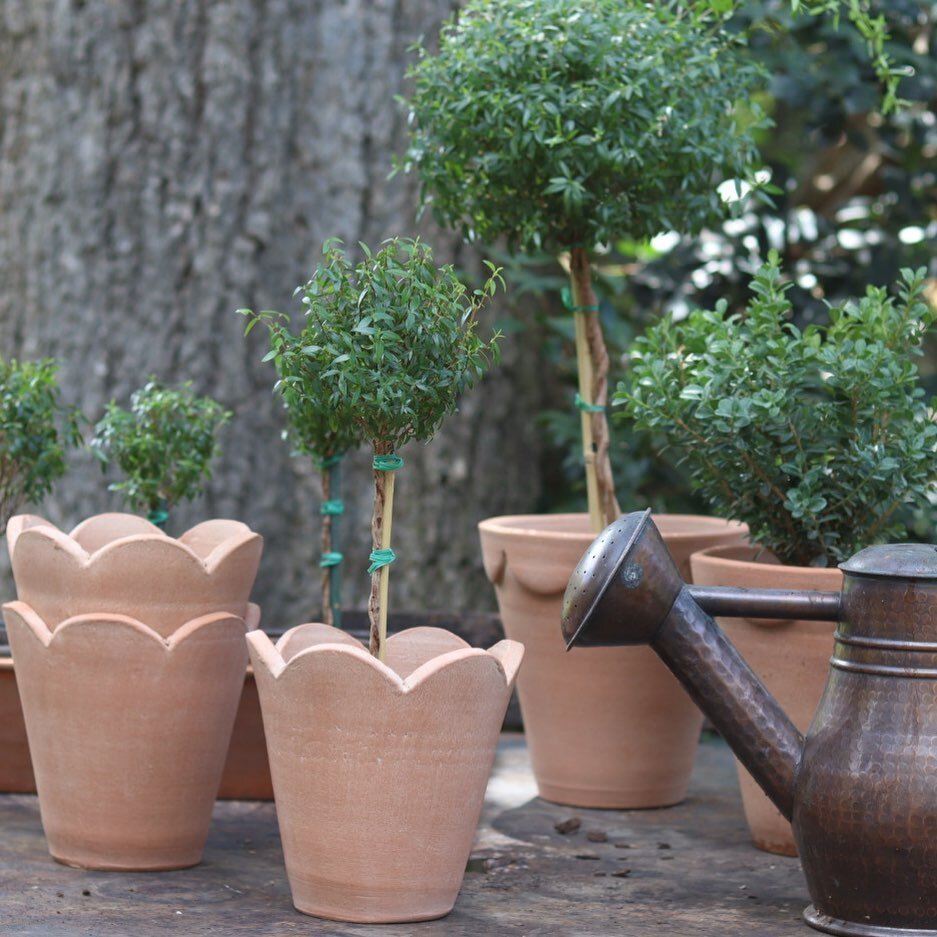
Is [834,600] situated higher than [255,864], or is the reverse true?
[834,600]

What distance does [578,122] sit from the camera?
192 centimetres

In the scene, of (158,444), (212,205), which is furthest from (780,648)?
(212,205)

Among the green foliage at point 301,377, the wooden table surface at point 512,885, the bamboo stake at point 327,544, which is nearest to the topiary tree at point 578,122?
→ the bamboo stake at point 327,544

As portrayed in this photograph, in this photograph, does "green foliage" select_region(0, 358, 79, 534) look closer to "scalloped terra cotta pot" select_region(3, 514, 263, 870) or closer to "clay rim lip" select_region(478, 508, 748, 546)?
"scalloped terra cotta pot" select_region(3, 514, 263, 870)

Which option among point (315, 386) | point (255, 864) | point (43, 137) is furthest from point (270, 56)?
point (255, 864)

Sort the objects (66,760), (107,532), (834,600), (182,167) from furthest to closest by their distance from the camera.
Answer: (182,167) → (107,532) → (66,760) → (834,600)

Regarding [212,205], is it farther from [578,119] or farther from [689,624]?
[689,624]

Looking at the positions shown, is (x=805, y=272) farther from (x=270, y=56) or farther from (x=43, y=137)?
(x=43, y=137)

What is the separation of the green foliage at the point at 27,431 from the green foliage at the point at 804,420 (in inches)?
32.5

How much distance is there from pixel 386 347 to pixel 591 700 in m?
0.81

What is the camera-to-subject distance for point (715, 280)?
10.1ft

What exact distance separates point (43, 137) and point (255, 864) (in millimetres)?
1588

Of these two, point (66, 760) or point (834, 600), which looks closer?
point (834, 600)

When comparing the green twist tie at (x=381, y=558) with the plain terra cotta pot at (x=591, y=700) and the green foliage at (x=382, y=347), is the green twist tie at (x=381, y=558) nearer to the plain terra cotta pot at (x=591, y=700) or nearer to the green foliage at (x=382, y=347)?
the green foliage at (x=382, y=347)
